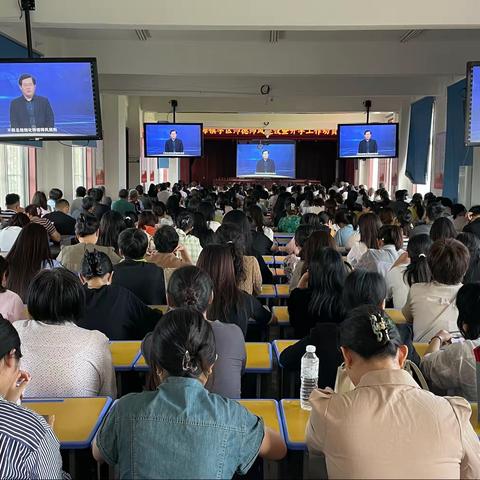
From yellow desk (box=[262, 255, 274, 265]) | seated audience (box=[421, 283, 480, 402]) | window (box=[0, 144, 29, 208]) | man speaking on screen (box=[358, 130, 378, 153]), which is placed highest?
man speaking on screen (box=[358, 130, 378, 153])

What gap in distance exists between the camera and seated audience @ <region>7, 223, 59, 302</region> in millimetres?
4273

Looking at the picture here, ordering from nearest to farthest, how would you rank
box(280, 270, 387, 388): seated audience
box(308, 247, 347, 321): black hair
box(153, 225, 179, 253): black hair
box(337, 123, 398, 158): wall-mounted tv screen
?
box(280, 270, 387, 388): seated audience, box(308, 247, 347, 321): black hair, box(153, 225, 179, 253): black hair, box(337, 123, 398, 158): wall-mounted tv screen

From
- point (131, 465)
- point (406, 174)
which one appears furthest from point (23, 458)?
point (406, 174)

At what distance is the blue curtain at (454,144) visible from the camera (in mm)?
9827

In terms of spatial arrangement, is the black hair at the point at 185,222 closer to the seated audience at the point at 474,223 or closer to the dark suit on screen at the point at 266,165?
the seated audience at the point at 474,223

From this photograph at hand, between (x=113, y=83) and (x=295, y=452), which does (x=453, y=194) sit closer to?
(x=113, y=83)

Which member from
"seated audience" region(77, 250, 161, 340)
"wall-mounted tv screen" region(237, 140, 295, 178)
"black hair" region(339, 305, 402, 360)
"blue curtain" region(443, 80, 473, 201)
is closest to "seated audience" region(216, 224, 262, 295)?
"seated audience" region(77, 250, 161, 340)

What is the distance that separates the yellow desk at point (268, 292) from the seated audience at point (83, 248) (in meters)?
1.37

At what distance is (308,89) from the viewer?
11.7m

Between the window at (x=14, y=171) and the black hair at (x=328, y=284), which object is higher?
the window at (x=14, y=171)

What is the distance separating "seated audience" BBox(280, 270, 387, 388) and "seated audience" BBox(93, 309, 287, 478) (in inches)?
36.6

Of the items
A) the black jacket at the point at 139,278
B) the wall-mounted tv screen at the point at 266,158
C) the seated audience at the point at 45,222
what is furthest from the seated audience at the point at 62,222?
the wall-mounted tv screen at the point at 266,158

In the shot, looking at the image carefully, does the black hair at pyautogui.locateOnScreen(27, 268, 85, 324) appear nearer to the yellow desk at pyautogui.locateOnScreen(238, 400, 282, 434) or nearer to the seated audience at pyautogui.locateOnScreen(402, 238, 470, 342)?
the yellow desk at pyautogui.locateOnScreen(238, 400, 282, 434)

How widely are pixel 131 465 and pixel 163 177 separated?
22.2 meters
